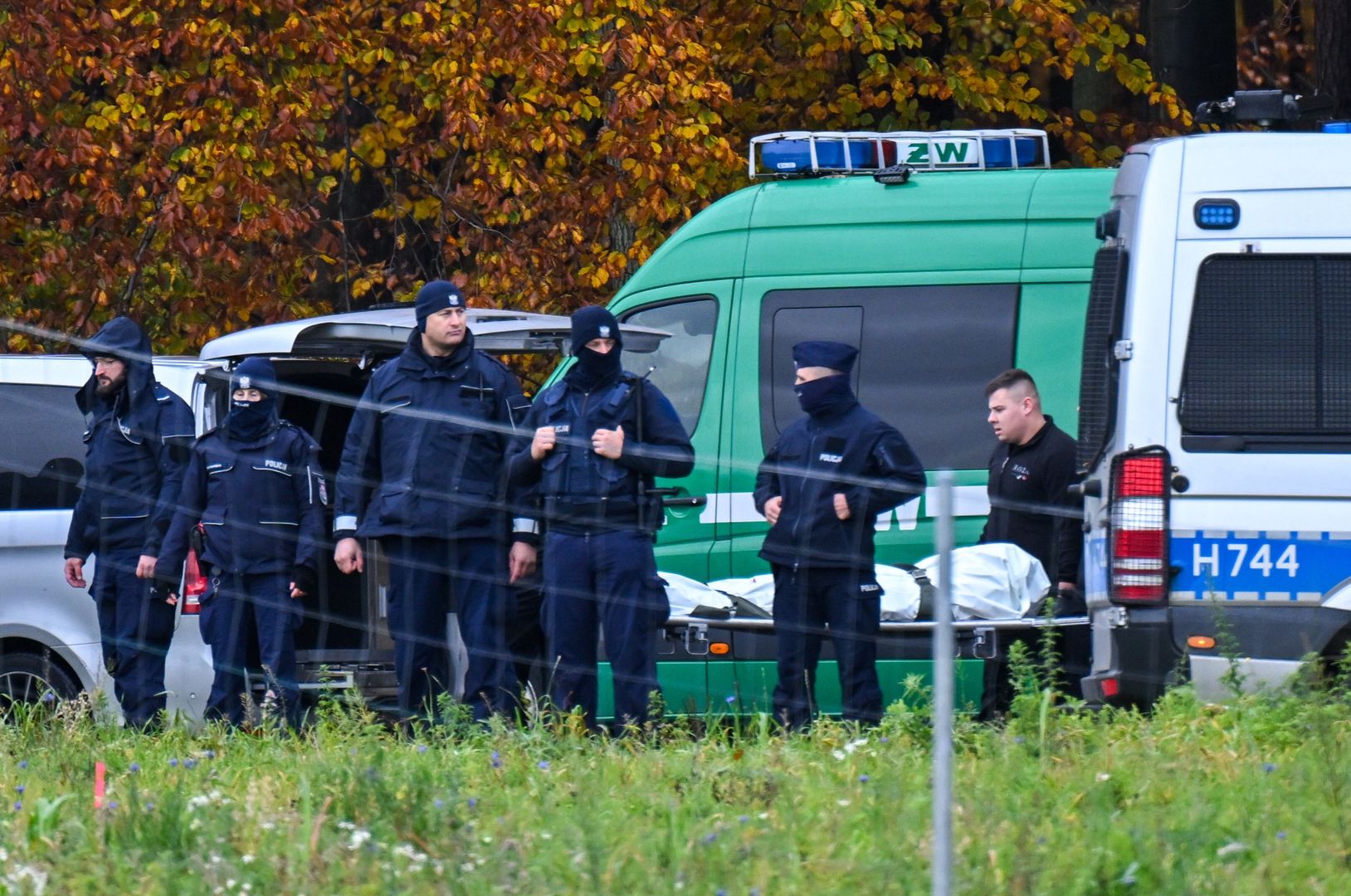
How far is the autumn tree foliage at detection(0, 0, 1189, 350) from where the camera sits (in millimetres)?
12562

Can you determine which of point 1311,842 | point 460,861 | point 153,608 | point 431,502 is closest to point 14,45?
point 153,608

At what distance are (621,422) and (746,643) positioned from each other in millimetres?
1044

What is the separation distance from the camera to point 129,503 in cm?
817

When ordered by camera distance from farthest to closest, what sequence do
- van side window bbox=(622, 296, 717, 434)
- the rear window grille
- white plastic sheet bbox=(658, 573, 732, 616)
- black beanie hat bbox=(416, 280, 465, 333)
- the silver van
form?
1. van side window bbox=(622, 296, 717, 434)
2. the silver van
3. white plastic sheet bbox=(658, 573, 732, 616)
4. black beanie hat bbox=(416, 280, 465, 333)
5. the rear window grille

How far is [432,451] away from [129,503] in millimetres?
1641

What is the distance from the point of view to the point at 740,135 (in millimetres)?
13672

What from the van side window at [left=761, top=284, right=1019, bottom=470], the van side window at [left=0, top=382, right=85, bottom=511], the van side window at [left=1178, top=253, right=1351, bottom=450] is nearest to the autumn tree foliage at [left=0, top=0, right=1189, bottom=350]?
the van side window at [left=761, top=284, right=1019, bottom=470]

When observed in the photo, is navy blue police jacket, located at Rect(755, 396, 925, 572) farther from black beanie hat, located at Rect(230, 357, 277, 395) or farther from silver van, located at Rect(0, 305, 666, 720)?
black beanie hat, located at Rect(230, 357, 277, 395)

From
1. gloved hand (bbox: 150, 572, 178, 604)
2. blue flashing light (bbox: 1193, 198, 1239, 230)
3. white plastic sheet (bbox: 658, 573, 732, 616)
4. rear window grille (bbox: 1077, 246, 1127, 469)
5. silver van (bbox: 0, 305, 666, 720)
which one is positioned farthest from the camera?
silver van (bbox: 0, 305, 666, 720)

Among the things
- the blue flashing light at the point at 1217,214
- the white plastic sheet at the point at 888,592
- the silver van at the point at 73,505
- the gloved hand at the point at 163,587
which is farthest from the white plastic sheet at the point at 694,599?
the blue flashing light at the point at 1217,214

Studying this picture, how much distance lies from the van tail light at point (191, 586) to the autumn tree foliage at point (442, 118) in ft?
16.6

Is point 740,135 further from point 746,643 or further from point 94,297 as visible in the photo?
point 746,643

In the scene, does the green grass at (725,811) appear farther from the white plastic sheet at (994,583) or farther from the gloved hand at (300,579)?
the gloved hand at (300,579)

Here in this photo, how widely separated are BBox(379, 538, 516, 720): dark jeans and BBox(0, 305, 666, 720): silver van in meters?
0.63
